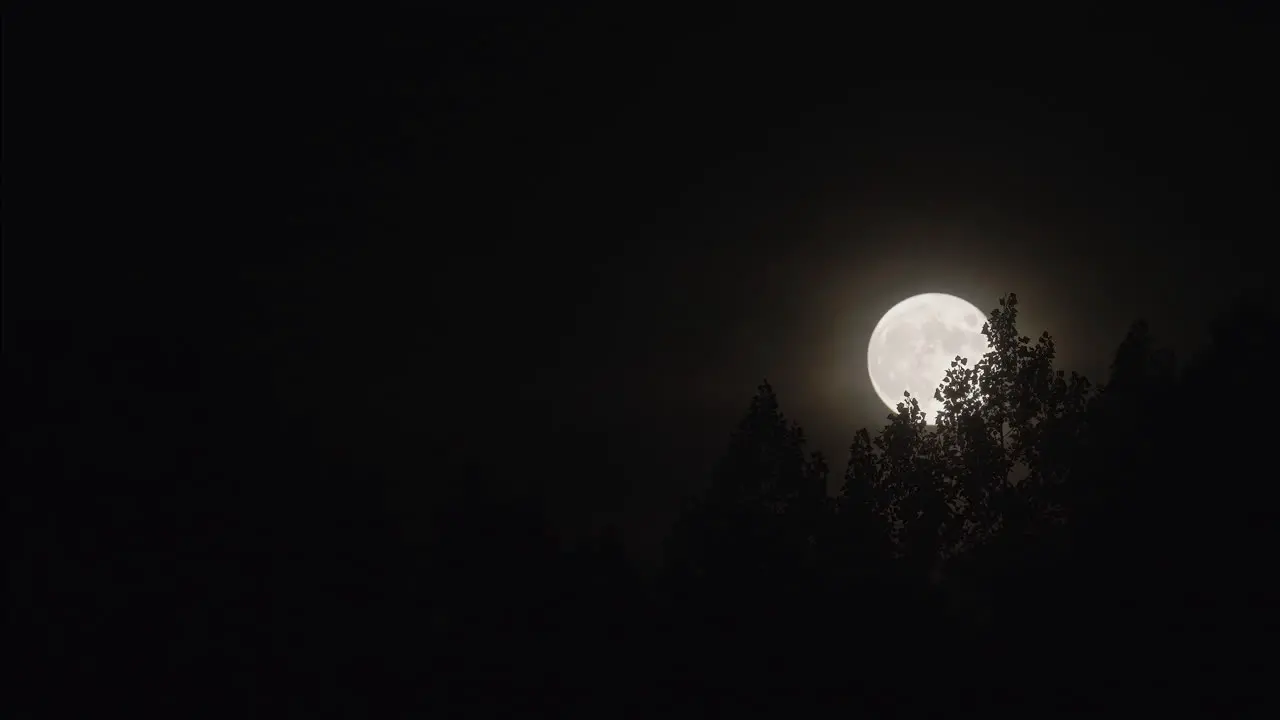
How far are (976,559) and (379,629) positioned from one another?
1155cm

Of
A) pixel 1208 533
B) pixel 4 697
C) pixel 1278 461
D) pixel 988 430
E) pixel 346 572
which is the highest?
pixel 988 430

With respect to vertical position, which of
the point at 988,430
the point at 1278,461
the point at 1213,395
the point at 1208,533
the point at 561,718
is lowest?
the point at 561,718

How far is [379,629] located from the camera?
860 inches

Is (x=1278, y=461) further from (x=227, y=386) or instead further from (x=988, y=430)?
(x=227, y=386)

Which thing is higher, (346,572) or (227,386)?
(227,386)

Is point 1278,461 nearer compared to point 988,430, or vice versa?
point 1278,461

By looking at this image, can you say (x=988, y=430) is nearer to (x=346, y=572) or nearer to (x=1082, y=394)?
(x=1082, y=394)

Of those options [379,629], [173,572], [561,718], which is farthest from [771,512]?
[173,572]

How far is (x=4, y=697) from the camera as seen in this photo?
766 inches

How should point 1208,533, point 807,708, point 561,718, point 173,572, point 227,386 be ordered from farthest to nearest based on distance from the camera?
point 227,386 → point 173,572 → point 561,718 → point 807,708 → point 1208,533

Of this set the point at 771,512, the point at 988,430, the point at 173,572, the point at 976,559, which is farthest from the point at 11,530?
the point at 988,430

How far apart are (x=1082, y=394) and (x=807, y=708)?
397 inches

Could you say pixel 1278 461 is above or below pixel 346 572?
above

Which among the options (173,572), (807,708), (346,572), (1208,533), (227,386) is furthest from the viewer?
(227,386)
